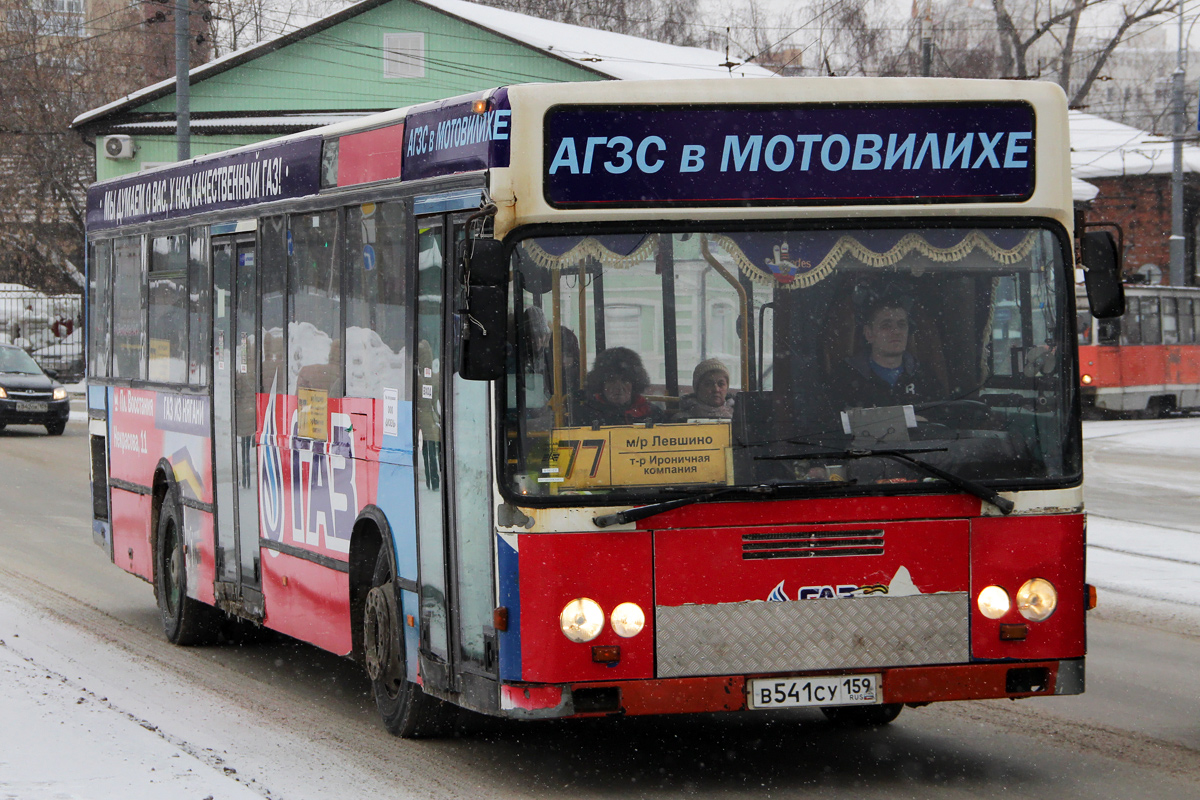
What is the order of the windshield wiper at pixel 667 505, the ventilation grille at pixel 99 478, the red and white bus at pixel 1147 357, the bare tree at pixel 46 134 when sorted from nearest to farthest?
1. the windshield wiper at pixel 667 505
2. the ventilation grille at pixel 99 478
3. the red and white bus at pixel 1147 357
4. the bare tree at pixel 46 134

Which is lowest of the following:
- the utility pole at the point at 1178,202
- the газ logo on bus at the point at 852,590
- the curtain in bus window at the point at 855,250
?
the газ logo on bus at the point at 852,590

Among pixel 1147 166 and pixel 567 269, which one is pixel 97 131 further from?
pixel 567 269

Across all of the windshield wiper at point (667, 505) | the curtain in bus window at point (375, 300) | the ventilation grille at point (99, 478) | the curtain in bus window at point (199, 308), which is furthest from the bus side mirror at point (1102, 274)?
the ventilation grille at point (99, 478)

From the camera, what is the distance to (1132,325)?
126 ft

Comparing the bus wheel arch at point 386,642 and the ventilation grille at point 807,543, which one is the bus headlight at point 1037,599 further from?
the bus wheel arch at point 386,642

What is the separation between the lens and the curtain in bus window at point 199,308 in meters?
10.4

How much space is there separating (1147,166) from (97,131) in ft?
108

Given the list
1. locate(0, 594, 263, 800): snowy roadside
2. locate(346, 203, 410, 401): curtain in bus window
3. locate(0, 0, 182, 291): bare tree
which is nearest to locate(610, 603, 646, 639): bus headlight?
locate(0, 594, 263, 800): snowy roadside

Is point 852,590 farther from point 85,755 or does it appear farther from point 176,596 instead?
point 176,596

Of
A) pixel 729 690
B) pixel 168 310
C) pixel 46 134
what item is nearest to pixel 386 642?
pixel 729 690

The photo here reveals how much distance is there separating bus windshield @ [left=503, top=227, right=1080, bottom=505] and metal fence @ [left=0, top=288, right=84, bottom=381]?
46.9 m

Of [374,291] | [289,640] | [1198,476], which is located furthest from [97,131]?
[374,291]

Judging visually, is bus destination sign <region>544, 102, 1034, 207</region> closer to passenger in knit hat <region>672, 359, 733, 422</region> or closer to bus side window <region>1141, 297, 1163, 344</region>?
passenger in knit hat <region>672, 359, 733, 422</region>

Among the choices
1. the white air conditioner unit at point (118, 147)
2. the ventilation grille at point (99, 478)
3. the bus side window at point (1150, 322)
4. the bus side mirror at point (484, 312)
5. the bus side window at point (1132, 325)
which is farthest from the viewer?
the white air conditioner unit at point (118, 147)
